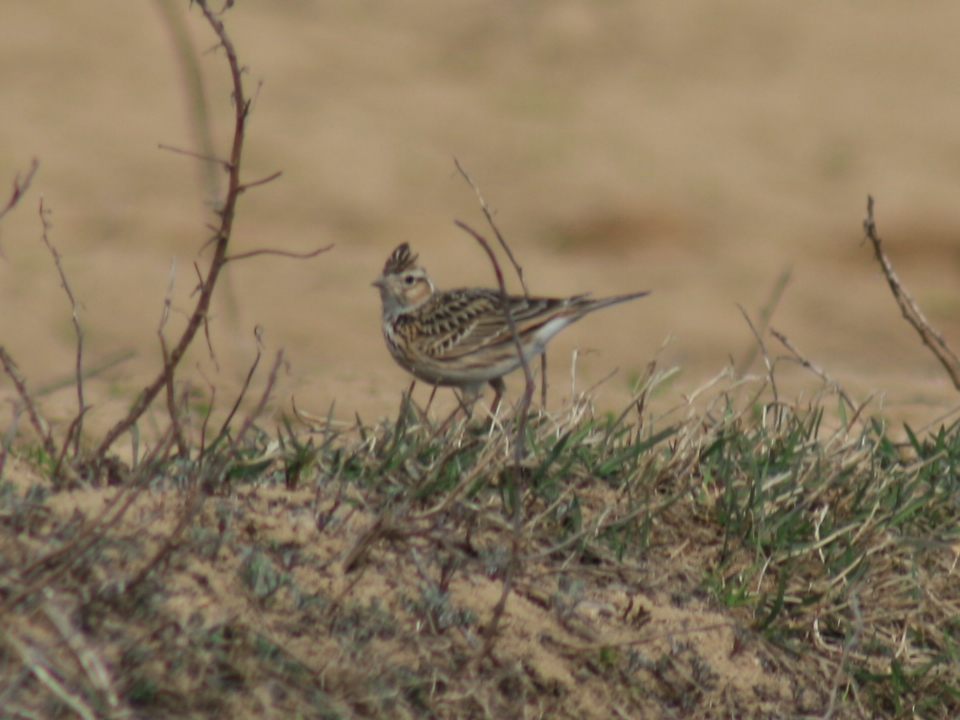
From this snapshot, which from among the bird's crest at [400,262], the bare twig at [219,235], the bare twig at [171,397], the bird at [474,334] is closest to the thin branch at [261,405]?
the bare twig at [171,397]

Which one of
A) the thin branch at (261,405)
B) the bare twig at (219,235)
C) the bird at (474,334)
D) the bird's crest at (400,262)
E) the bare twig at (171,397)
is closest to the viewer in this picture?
the thin branch at (261,405)

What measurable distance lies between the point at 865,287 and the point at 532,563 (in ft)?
28.5

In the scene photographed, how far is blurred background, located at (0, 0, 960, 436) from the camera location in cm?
1011

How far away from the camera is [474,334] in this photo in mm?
6312

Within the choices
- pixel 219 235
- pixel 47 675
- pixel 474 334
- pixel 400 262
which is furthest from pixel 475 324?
pixel 47 675

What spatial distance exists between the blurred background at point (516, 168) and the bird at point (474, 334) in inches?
50.3

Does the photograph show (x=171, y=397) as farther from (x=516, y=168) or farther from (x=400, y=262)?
(x=516, y=168)

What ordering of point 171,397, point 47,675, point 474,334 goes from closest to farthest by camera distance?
point 47,675 → point 171,397 → point 474,334

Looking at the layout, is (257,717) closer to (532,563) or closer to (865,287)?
(532,563)

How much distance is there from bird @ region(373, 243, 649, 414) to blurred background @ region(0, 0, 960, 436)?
1.28m

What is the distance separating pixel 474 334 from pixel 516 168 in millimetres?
6979

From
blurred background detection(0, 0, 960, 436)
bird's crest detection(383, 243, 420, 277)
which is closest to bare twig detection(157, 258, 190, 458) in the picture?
bird's crest detection(383, 243, 420, 277)

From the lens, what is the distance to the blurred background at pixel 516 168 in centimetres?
1011

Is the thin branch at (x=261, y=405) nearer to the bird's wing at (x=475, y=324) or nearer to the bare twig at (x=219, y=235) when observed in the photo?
the bare twig at (x=219, y=235)
